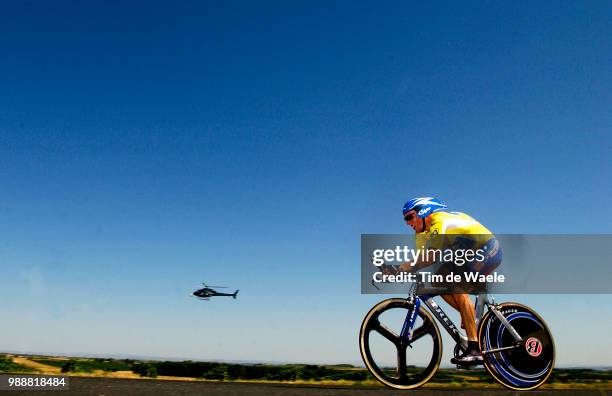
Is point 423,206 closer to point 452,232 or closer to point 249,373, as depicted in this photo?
point 452,232

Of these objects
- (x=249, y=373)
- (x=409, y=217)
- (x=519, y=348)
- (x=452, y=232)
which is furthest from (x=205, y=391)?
(x=519, y=348)

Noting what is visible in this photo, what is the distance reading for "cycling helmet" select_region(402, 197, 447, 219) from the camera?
7.21 metres

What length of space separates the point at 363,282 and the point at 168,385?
11.1 feet

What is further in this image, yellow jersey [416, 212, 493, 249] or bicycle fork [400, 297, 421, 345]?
bicycle fork [400, 297, 421, 345]

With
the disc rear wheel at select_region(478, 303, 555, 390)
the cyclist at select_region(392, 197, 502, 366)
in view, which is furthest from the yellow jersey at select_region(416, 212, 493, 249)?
the disc rear wheel at select_region(478, 303, 555, 390)

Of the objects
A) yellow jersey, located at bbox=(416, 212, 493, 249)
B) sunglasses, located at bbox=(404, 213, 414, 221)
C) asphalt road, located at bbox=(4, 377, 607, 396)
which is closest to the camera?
asphalt road, located at bbox=(4, 377, 607, 396)

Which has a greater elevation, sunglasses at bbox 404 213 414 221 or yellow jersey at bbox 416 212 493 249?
sunglasses at bbox 404 213 414 221

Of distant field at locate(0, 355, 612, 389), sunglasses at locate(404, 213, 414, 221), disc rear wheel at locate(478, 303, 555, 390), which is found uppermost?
sunglasses at locate(404, 213, 414, 221)

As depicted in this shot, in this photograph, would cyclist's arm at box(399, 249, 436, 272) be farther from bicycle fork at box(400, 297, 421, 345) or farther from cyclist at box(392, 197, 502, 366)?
bicycle fork at box(400, 297, 421, 345)

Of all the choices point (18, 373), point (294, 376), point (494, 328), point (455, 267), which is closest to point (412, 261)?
point (455, 267)

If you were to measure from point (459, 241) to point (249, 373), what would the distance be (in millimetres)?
4630

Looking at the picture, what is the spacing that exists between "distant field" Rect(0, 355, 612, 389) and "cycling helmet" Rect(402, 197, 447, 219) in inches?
99.4

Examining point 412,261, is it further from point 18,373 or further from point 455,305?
point 18,373

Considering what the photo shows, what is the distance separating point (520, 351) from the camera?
276 inches
